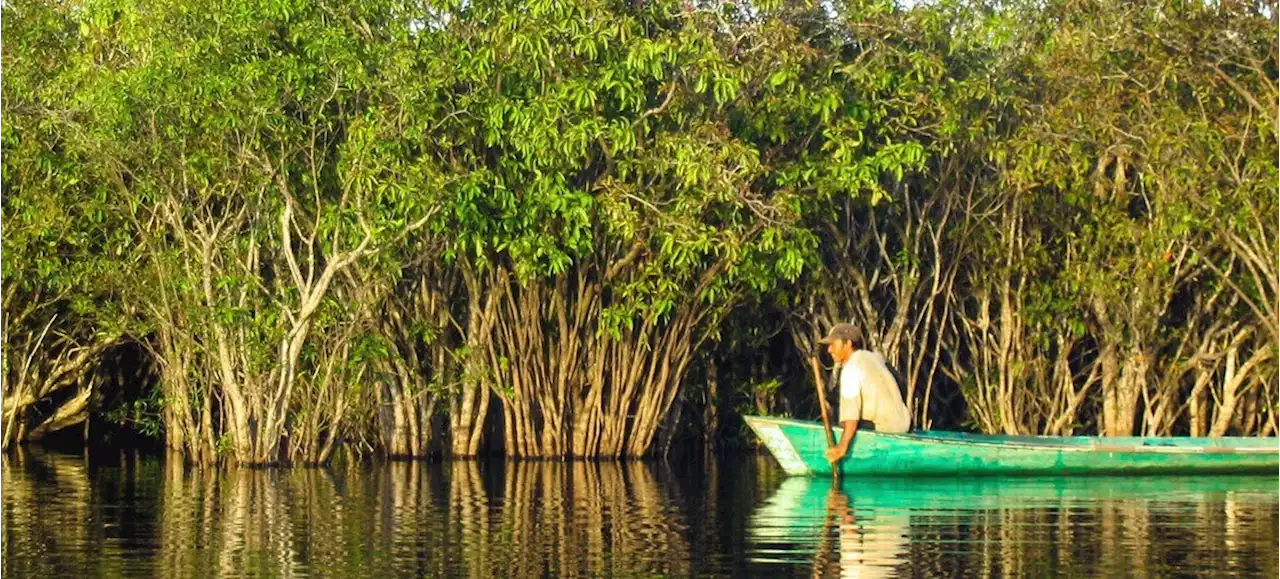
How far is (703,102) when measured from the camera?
25.5 m

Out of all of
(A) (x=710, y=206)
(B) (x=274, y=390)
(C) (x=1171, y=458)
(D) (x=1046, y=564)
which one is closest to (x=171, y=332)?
(B) (x=274, y=390)

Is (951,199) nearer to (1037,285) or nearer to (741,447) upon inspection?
(1037,285)

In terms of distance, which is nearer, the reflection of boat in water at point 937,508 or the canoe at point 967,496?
the reflection of boat in water at point 937,508

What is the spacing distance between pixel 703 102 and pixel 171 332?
20.2 feet

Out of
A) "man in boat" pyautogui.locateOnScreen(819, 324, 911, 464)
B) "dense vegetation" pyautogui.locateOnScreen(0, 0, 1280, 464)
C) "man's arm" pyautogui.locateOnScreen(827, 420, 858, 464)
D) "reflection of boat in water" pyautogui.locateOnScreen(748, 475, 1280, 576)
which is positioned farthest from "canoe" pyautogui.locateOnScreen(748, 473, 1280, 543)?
"dense vegetation" pyautogui.locateOnScreen(0, 0, 1280, 464)

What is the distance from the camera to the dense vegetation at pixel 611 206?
23.9 metres

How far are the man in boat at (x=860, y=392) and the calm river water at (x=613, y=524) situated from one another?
540mm

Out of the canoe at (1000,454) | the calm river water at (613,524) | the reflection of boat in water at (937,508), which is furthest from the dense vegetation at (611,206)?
the reflection of boat in water at (937,508)

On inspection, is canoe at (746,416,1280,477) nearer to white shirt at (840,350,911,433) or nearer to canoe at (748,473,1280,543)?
canoe at (748,473,1280,543)

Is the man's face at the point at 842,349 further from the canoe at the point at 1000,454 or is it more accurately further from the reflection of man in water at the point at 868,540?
the reflection of man in water at the point at 868,540

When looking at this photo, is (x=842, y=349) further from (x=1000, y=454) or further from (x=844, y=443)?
(x=1000, y=454)

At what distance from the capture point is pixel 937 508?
20.0 m

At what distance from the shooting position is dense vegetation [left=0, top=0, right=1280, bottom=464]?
78.5 feet

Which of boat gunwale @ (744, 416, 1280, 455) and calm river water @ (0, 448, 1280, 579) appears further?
boat gunwale @ (744, 416, 1280, 455)
